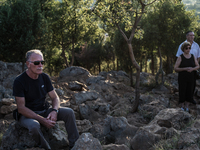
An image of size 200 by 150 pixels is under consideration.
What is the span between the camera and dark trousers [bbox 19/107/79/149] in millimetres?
3633

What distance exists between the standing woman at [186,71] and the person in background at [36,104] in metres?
4.67

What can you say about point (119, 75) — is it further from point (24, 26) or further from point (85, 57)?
point (85, 57)

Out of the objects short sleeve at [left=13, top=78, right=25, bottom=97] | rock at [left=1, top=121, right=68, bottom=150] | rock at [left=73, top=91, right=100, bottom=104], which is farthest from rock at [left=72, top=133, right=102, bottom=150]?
rock at [left=73, top=91, right=100, bottom=104]

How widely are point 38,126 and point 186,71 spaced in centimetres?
550

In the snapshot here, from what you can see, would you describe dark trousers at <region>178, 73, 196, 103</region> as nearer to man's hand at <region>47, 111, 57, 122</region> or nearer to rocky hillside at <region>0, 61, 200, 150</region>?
rocky hillside at <region>0, 61, 200, 150</region>

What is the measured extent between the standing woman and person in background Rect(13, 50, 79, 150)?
467 centimetres

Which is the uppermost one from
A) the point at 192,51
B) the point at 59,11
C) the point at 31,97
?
the point at 59,11

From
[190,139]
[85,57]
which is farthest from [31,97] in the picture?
[85,57]

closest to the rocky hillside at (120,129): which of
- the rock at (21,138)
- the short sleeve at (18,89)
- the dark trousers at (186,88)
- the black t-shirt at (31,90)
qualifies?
the rock at (21,138)

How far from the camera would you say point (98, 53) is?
123 ft

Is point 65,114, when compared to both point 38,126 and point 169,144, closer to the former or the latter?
point 38,126

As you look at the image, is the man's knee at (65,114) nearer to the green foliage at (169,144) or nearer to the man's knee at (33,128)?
the man's knee at (33,128)

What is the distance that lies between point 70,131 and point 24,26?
15.7 metres

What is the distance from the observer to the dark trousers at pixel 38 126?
3.63 metres
